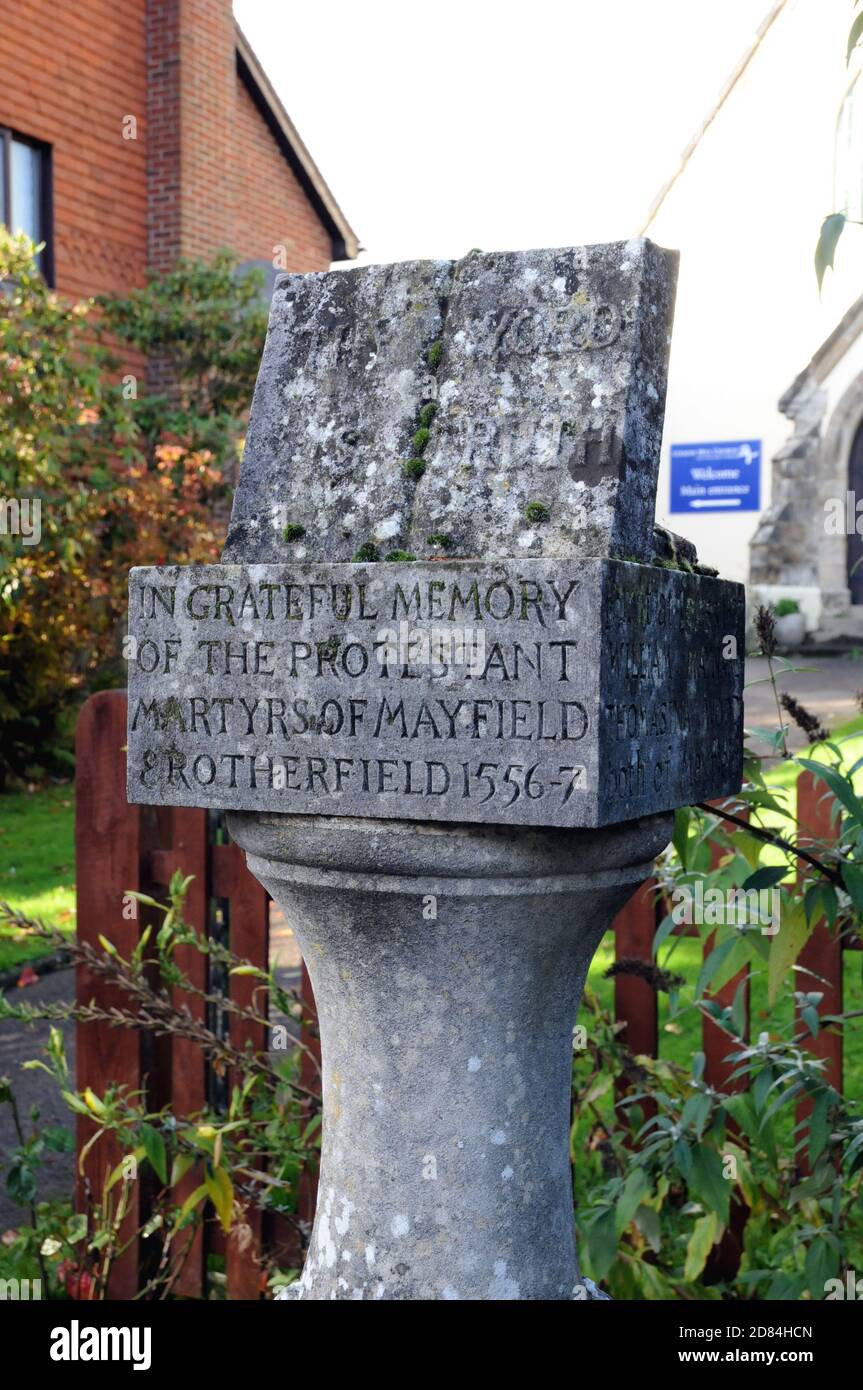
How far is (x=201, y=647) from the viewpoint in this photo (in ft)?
6.40

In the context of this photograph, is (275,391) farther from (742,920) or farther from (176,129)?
(176,129)

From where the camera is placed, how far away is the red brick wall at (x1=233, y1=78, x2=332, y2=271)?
1441cm

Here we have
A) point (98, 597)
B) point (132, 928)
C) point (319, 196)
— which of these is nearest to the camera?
point (132, 928)

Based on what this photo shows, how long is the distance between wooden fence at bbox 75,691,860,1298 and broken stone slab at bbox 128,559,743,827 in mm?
1194

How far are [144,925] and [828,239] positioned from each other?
221 cm

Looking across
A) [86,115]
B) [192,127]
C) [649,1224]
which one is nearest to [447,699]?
[649,1224]

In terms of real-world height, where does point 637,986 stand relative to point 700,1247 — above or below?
above

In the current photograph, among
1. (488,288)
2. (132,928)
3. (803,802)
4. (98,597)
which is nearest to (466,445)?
(488,288)

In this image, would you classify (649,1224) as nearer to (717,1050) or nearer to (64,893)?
(717,1050)

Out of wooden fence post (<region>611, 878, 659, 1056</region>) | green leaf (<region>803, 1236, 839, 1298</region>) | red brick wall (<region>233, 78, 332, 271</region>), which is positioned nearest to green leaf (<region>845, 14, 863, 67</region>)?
wooden fence post (<region>611, 878, 659, 1056</region>)

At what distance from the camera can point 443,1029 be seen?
6.43ft

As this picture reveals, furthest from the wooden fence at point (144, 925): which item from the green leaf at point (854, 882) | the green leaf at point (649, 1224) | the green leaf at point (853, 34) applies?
the green leaf at point (853, 34)

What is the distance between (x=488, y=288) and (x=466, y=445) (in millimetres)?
242

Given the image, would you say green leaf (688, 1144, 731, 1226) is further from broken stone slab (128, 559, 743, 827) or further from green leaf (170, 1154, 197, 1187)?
green leaf (170, 1154, 197, 1187)
